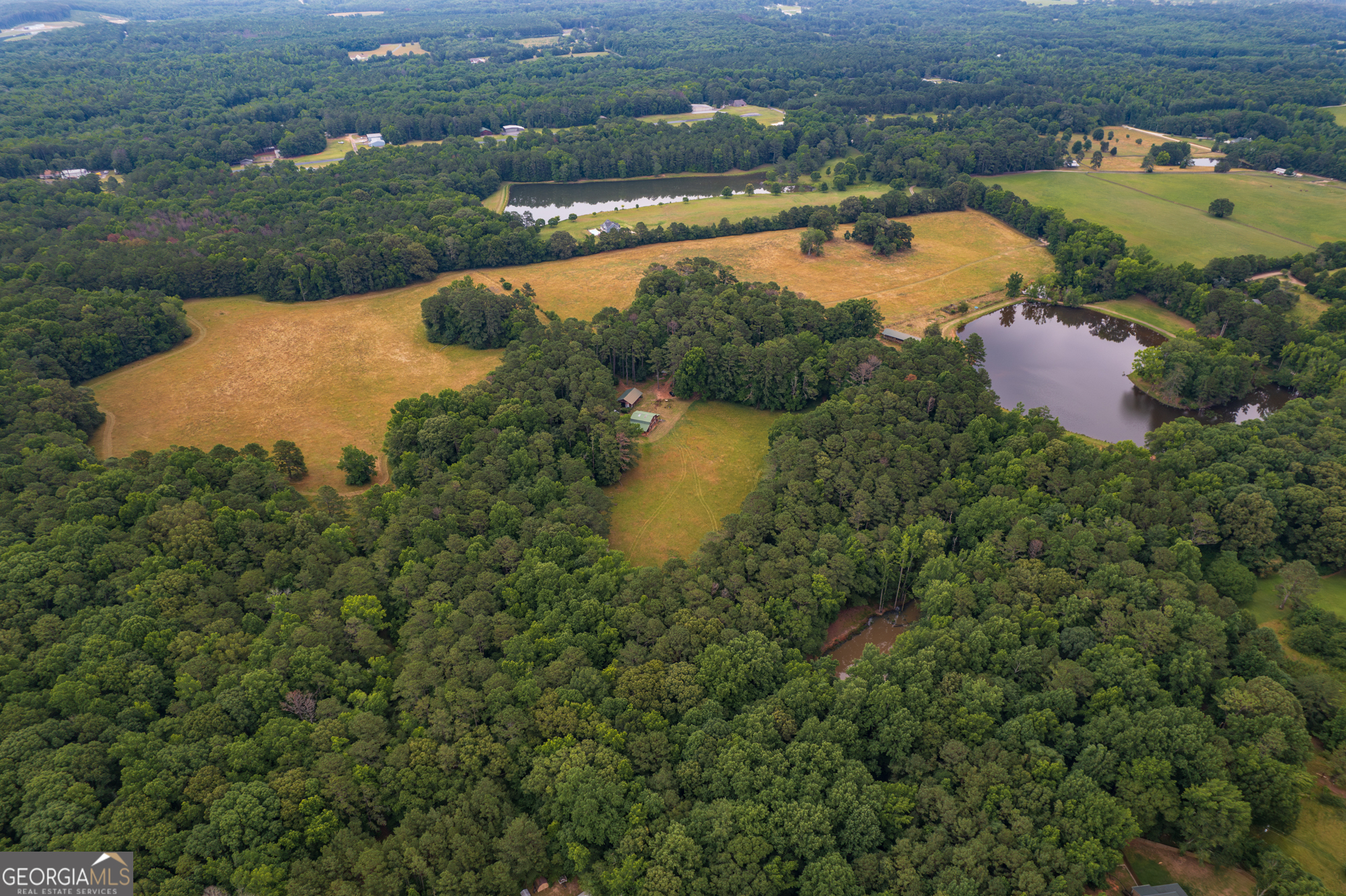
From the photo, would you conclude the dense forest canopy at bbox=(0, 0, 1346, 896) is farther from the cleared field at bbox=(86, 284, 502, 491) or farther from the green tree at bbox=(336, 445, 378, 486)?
the green tree at bbox=(336, 445, 378, 486)

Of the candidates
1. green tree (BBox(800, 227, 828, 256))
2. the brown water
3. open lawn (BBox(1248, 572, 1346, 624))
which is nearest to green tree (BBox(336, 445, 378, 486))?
the brown water

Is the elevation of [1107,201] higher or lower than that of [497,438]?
higher

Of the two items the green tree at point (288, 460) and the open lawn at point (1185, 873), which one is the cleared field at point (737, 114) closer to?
the green tree at point (288, 460)

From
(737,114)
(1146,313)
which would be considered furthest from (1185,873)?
(737,114)

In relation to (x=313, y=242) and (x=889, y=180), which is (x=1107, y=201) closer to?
(x=889, y=180)

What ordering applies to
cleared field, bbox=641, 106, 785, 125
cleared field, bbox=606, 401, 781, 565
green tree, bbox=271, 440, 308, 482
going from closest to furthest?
cleared field, bbox=606, 401, 781, 565 → green tree, bbox=271, 440, 308, 482 → cleared field, bbox=641, 106, 785, 125

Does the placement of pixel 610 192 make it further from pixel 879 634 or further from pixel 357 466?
pixel 879 634

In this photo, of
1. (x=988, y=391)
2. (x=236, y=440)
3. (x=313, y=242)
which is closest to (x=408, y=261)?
(x=313, y=242)
